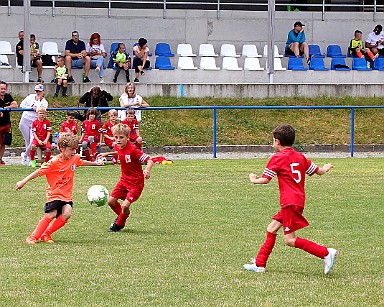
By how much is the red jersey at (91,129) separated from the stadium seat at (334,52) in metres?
13.4

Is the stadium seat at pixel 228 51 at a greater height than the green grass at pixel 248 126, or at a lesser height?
greater

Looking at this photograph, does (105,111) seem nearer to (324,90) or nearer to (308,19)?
(324,90)

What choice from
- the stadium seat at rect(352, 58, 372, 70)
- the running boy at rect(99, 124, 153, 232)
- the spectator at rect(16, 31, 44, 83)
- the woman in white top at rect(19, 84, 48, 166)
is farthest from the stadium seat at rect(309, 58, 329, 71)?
the running boy at rect(99, 124, 153, 232)

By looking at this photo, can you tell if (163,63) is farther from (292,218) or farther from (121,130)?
(292,218)

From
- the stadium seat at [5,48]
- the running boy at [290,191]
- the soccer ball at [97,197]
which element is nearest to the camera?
the running boy at [290,191]

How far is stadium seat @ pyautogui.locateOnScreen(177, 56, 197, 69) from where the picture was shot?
97.9 ft

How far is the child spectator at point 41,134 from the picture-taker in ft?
65.7

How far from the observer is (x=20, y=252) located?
923 cm

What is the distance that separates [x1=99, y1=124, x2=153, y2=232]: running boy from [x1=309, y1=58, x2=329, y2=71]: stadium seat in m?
20.7

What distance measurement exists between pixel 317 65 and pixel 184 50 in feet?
14.8

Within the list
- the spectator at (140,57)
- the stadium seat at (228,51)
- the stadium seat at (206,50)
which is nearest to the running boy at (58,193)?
the spectator at (140,57)

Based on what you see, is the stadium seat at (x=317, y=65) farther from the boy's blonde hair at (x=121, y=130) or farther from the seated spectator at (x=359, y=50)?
the boy's blonde hair at (x=121, y=130)

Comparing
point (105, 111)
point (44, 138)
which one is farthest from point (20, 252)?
point (105, 111)

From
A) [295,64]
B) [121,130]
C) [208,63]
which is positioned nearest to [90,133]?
[208,63]
